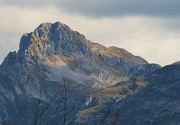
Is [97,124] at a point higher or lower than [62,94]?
lower

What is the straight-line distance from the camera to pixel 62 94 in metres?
18.9

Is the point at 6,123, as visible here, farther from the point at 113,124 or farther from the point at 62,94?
the point at 113,124

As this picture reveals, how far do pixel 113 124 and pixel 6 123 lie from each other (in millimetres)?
3949

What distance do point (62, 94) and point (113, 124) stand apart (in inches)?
96.5

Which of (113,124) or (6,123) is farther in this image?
(6,123)

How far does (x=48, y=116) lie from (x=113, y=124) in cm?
246

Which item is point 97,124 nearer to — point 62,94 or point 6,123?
point 62,94

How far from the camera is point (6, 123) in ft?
61.8

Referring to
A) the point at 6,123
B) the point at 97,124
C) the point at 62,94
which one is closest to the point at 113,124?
the point at 97,124

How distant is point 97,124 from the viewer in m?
18.2

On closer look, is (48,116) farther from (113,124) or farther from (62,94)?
(113,124)

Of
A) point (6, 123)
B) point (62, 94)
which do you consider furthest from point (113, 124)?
point (6, 123)

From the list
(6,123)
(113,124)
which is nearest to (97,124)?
(113,124)

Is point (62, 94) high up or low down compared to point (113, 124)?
up
